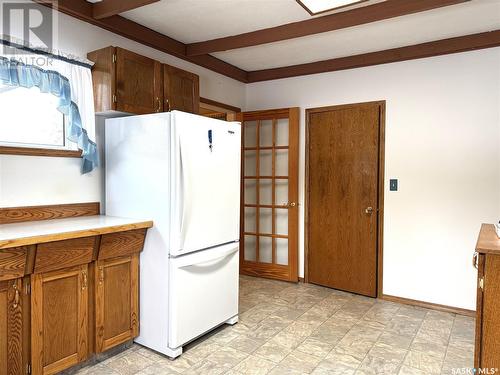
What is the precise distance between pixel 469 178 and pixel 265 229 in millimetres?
2178

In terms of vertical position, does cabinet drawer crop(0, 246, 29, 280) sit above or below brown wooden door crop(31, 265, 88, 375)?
above

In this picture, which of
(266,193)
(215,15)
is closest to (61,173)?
(215,15)

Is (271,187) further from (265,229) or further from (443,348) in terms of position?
(443,348)

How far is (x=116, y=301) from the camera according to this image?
2.40 meters

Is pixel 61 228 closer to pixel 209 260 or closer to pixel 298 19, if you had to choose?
pixel 209 260

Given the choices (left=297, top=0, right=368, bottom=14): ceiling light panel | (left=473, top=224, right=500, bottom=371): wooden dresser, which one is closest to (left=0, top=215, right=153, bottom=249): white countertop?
(left=297, top=0, right=368, bottom=14): ceiling light panel

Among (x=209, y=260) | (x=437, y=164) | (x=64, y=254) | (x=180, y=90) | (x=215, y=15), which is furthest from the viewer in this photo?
(x=437, y=164)

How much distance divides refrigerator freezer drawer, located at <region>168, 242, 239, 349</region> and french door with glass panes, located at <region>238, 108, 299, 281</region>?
1308mm

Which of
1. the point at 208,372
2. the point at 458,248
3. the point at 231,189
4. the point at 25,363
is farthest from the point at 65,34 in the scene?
the point at 458,248

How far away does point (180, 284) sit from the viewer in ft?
7.88

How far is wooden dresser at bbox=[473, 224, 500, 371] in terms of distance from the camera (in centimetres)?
156

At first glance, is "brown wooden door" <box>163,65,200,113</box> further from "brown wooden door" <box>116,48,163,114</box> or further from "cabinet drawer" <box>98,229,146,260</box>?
"cabinet drawer" <box>98,229,146,260</box>

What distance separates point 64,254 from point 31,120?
3.23 feet

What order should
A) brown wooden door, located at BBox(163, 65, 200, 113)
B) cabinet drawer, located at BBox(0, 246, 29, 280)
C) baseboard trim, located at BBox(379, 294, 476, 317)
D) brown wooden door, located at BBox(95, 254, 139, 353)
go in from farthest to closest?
baseboard trim, located at BBox(379, 294, 476, 317)
brown wooden door, located at BBox(163, 65, 200, 113)
brown wooden door, located at BBox(95, 254, 139, 353)
cabinet drawer, located at BBox(0, 246, 29, 280)
